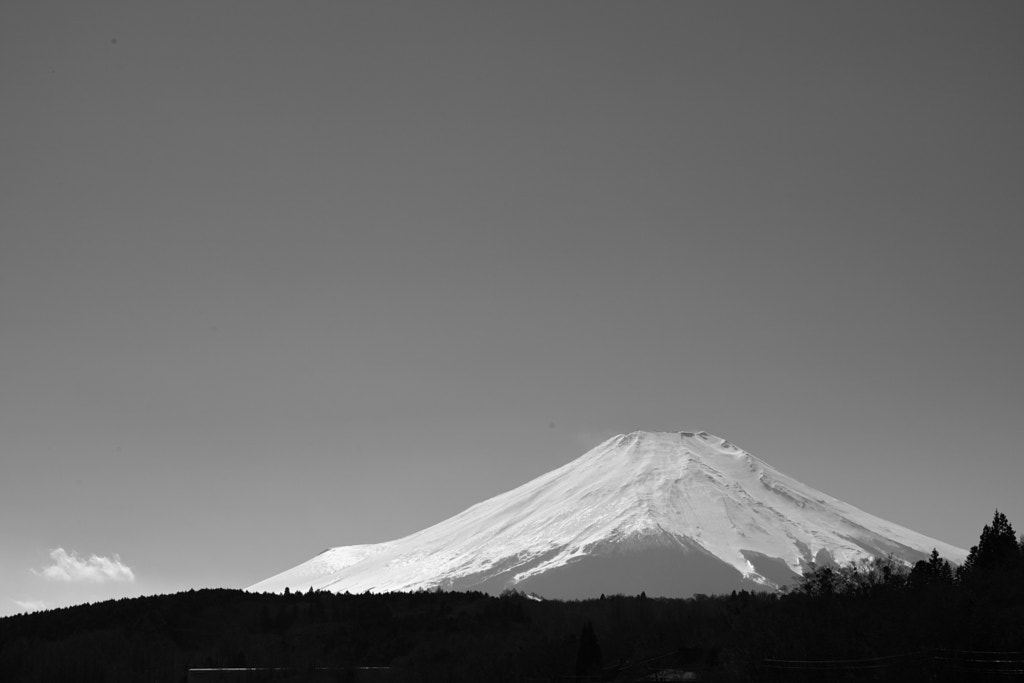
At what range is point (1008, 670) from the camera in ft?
157

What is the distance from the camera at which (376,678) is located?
79688 mm

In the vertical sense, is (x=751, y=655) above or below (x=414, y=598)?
below

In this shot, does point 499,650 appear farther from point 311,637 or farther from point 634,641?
point 311,637

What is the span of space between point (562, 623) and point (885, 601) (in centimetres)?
3380

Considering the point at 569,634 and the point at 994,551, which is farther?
the point at 569,634

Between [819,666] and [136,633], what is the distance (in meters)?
55.3

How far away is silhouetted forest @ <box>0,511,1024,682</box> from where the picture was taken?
2144 inches

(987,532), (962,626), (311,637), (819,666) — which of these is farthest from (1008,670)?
(311,637)

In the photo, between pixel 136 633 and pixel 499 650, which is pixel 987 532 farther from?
pixel 136 633

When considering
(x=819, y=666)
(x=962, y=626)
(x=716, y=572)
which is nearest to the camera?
(x=962, y=626)

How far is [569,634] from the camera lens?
84000 millimetres

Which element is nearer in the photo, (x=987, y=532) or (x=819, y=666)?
(x=819, y=666)

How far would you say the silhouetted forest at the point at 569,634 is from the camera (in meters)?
54.5

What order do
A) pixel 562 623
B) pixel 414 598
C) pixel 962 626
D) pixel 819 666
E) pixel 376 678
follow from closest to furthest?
pixel 962 626
pixel 819 666
pixel 376 678
pixel 562 623
pixel 414 598
